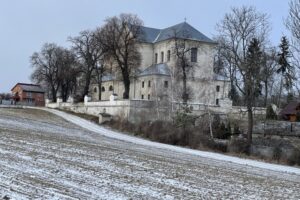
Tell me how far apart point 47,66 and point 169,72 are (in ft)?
104

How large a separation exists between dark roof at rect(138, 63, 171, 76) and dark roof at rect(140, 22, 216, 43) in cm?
540

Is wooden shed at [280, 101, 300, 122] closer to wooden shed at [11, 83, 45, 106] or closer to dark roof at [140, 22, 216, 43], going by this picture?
dark roof at [140, 22, 216, 43]

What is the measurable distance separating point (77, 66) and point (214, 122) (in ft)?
137

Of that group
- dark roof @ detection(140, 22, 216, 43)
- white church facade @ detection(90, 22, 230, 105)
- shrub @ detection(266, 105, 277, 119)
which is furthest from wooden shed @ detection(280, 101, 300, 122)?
dark roof @ detection(140, 22, 216, 43)

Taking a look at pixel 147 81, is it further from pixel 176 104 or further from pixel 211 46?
pixel 176 104

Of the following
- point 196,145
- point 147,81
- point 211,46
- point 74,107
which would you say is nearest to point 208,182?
point 196,145

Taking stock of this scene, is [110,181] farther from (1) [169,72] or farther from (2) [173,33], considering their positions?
(2) [173,33]

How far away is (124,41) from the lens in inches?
2921

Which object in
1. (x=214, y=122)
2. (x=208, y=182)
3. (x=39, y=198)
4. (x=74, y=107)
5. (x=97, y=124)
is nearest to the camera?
(x=39, y=198)

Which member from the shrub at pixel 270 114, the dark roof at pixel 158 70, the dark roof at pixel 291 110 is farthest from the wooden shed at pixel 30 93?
the shrub at pixel 270 114

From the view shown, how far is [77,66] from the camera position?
84.9 m

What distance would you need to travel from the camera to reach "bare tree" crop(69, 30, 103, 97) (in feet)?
261

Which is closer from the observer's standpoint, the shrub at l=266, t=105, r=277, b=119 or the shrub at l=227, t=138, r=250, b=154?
the shrub at l=227, t=138, r=250, b=154

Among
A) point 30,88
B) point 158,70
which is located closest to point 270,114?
point 158,70
